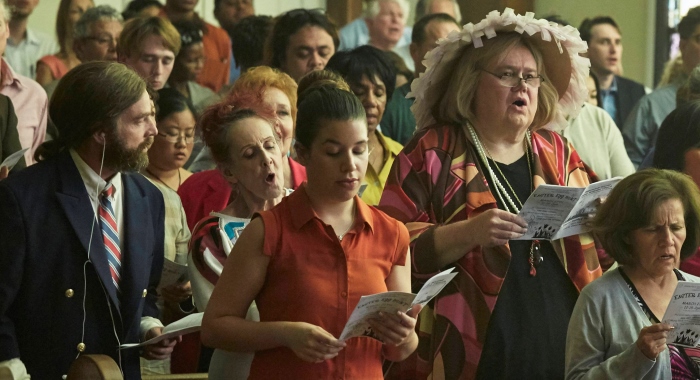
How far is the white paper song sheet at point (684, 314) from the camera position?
328 centimetres

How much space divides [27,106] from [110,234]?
216 centimetres

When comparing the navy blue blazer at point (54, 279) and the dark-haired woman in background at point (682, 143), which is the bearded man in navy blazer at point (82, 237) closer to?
the navy blue blazer at point (54, 279)

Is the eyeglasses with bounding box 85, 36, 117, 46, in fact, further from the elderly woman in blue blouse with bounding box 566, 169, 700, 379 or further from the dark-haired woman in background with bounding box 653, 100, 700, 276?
the elderly woman in blue blouse with bounding box 566, 169, 700, 379

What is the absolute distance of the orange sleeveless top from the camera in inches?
120

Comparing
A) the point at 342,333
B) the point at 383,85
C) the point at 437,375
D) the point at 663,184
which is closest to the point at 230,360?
the point at 342,333

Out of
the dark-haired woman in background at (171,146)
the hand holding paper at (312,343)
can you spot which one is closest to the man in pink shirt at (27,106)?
the dark-haired woman in background at (171,146)

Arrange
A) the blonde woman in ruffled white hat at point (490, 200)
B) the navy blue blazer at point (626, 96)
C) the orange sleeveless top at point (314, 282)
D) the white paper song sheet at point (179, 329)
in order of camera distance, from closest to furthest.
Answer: the orange sleeveless top at point (314, 282)
the white paper song sheet at point (179, 329)
the blonde woman in ruffled white hat at point (490, 200)
the navy blue blazer at point (626, 96)

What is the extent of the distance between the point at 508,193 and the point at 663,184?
49cm

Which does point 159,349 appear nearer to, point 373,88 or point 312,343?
point 312,343

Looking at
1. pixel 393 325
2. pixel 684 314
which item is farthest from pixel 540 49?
pixel 393 325

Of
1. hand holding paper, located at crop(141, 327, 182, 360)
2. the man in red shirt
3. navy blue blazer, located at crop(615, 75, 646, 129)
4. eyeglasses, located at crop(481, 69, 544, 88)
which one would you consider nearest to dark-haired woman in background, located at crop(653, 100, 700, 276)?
eyeglasses, located at crop(481, 69, 544, 88)

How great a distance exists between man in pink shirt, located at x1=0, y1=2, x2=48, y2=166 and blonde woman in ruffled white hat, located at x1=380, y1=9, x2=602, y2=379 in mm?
2147

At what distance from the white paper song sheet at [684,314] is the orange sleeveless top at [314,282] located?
2.66 feet

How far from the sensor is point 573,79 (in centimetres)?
413
